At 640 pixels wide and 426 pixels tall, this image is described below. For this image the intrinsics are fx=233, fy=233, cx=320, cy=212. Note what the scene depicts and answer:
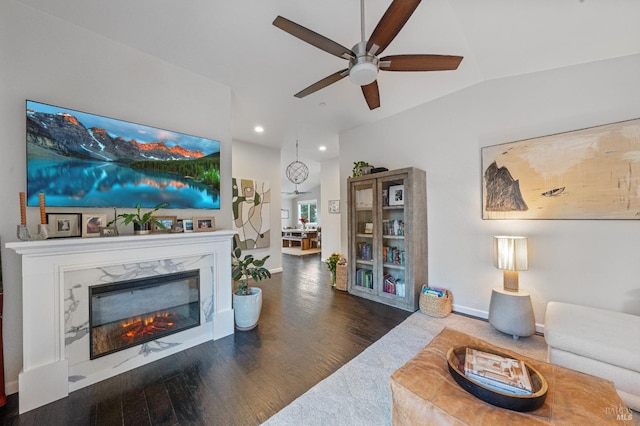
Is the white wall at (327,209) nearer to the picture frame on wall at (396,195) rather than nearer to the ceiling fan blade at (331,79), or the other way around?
the picture frame on wall at (396,195)

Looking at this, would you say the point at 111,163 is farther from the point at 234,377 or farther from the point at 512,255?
the point at 512,255

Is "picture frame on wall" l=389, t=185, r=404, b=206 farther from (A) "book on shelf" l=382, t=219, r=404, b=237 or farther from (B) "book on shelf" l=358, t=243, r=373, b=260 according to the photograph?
(B) "book on shelf" l=358, t=243, r=373, b=260

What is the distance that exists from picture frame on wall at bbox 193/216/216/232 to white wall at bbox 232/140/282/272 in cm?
239

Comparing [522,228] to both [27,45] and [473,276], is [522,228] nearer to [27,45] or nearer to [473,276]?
[473,276]

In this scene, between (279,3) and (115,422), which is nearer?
(115,422)

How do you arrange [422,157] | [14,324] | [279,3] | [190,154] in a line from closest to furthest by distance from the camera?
[14,324], [279,3], [190,154], [422,157]

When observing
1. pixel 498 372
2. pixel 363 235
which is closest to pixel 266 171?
pixel 363 235

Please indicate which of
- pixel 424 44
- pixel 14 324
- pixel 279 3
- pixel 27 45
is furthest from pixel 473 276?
pixel 27 45

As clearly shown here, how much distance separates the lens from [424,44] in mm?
2330

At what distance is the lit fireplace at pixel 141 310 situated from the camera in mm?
1958

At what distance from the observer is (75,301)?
5.98ft

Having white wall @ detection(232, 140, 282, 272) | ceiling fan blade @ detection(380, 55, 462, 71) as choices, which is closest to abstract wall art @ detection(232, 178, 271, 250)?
white wall @ detection(232, 140, 282, 272)

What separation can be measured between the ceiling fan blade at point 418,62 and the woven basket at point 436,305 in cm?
260

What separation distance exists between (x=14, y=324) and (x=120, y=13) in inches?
101
